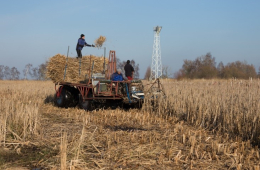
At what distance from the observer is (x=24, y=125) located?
6.38 metres

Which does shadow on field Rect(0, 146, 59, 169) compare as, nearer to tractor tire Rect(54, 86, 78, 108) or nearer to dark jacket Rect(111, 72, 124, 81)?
dark jacket Rect(111, 72, 124, 81)

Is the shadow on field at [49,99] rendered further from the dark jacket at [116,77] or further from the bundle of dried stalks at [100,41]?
the dark jacket at [116,77]

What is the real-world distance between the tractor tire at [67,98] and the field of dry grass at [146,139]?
103 inches

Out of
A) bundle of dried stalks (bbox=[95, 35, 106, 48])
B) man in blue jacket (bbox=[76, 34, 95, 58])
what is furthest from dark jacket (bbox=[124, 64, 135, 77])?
man in blue jacket (bbox=[76, 34, 95, 58])

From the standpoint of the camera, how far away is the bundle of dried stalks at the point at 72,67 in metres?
11.9

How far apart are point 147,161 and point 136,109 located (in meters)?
6.01

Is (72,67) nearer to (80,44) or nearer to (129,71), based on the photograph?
(80,44)

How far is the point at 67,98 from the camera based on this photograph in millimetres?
11906

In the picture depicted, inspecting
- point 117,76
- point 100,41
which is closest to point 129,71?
point 100,41

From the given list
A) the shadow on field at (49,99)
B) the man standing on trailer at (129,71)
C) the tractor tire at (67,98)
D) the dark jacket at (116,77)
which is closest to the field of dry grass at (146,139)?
the dark jacket at (116,77)

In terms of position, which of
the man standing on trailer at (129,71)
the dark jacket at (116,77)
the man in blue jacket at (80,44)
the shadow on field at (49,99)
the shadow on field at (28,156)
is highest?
the man in blue jacket at (80,44)

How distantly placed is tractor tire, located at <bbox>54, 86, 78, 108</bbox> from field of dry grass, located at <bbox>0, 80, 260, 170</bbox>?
262cm

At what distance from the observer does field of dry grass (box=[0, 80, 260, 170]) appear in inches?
192

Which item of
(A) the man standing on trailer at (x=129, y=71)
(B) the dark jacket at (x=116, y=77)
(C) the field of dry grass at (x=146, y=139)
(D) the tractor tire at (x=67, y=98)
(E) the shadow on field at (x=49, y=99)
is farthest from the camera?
(E) the shadow on field at (x=49, y=99)
